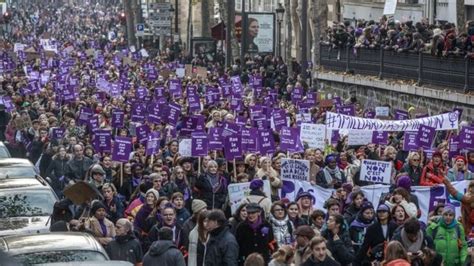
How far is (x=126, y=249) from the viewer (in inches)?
630

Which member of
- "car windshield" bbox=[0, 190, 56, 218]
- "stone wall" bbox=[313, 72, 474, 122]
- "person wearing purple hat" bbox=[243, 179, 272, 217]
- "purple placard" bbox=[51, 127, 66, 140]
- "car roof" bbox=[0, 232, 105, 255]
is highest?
"car roof" bbox=[0, 232, 105, 255]

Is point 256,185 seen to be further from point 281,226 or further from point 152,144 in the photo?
point 152,144

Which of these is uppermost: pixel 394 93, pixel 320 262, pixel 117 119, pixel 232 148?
pixel 320 262

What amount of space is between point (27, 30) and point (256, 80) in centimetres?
6982

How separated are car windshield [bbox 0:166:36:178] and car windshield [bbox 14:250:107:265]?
8073mm

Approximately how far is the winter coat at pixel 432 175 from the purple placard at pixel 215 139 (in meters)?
3.72

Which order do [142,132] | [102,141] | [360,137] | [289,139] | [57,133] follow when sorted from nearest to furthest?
[289,139] < [360,137] < [102,141] < [142,132] < [57,133]

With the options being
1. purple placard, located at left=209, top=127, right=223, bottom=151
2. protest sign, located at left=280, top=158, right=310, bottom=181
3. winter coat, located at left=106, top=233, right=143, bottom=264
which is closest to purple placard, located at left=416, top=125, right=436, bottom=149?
purple placard, located at left=209, top=127, right=223, bottom=151

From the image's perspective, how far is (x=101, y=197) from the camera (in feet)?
63.5

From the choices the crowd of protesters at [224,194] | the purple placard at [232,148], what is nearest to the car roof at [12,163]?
the crowd of protesters at [224,194]

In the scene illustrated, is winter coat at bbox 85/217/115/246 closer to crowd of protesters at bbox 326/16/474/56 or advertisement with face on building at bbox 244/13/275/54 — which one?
crowd of protesters at bbox 326/16/474/56

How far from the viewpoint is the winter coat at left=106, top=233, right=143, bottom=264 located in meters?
15.9

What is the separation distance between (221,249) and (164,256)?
0.77m

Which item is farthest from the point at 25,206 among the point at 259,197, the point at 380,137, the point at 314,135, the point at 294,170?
the point at 380,137
